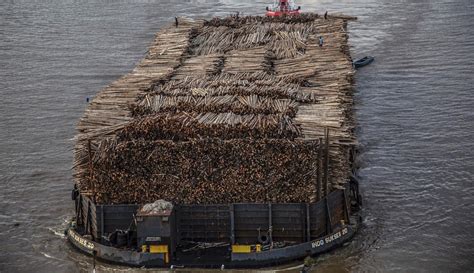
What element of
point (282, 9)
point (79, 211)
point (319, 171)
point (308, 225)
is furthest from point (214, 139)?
→ point (282, 9)

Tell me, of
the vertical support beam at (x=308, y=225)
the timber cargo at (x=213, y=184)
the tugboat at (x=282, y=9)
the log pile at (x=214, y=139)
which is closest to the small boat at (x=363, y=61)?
the tugboat at (x=282, y=9)

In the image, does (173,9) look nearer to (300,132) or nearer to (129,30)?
(129,30)

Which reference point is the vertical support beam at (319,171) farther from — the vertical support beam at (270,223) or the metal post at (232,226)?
the metal post at (232,226)

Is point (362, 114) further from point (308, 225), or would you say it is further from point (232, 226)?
point (232, 226)

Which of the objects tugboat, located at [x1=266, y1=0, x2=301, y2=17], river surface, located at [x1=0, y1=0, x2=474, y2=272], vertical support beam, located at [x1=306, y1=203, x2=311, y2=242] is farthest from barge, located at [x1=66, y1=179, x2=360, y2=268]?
tugboat, located at [x1=266, y1=0, x2=301, y2=17]

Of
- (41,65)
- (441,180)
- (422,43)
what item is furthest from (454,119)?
(41,65)
